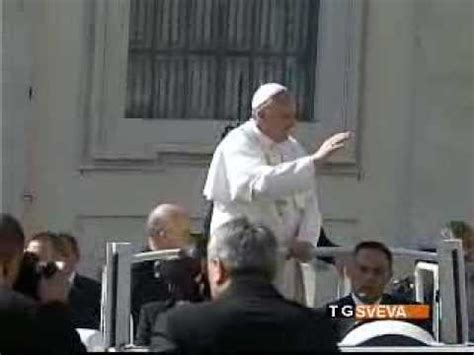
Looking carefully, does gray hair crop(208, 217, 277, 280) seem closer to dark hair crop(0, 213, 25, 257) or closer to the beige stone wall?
dark hair crop(0, 213, 25, 257)

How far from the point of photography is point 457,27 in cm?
1420

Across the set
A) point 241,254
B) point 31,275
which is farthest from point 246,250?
point 31,275

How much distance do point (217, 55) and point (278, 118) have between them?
4766 mm

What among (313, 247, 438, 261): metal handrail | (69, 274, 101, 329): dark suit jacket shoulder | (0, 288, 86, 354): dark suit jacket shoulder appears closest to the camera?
(0, 288, 86, 354): dark suit jacket shoulder

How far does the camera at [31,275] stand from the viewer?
7.71 metres

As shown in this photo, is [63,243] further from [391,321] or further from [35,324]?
[35,324]

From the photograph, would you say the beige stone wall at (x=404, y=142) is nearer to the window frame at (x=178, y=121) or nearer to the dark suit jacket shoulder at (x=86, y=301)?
the window frame at (x=178, y=121)

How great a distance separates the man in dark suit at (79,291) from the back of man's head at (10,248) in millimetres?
1731

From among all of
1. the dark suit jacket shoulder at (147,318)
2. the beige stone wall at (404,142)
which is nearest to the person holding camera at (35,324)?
the dark suit jacket shoulder at (147,318)

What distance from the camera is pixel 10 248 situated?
7828mm

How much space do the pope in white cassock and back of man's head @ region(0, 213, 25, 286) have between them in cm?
163

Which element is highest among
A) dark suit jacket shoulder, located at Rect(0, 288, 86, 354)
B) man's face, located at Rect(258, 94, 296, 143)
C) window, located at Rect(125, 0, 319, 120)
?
window, located at Rect(125, 0, 319, 120)

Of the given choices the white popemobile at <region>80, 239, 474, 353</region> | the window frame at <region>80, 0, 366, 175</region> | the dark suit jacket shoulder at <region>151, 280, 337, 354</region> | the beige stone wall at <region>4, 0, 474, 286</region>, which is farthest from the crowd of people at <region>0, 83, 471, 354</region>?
the beige stone wall at <region>4, 0, 474, 286</region>

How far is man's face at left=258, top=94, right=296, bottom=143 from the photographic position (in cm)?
956
